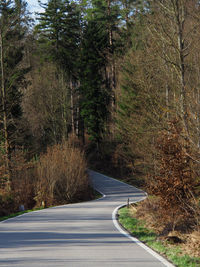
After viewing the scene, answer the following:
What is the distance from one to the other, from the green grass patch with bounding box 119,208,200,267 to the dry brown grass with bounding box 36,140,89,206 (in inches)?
537

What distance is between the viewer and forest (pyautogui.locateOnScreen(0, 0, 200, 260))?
1249cm

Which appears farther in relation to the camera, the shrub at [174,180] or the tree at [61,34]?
the tree at [61,34]

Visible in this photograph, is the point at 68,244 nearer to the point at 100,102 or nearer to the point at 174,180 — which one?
the point at 174,180

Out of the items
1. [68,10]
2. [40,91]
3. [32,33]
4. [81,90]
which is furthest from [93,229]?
[32,33]

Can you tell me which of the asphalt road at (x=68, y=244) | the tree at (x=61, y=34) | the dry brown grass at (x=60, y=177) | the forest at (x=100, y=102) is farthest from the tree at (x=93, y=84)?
the asphalt road at (x=68, y=244)

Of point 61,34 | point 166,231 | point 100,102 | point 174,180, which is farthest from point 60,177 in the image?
point 61,34

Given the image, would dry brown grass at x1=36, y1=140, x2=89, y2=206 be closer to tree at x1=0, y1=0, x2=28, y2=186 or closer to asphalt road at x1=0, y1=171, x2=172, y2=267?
tree at x1=0, y1=0, x2=28, y2=186

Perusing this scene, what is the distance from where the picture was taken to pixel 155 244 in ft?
31.7

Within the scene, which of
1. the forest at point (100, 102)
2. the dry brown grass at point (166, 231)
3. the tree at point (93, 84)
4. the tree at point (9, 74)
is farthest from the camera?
the tree at point (93, 84)

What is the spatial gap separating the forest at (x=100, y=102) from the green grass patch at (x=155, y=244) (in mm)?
786

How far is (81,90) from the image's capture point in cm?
5262

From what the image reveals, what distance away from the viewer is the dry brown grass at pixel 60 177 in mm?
27734

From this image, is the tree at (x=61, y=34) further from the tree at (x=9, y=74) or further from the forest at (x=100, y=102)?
the tree at (x=9, y=74)

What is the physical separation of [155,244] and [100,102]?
4196 centimetres
